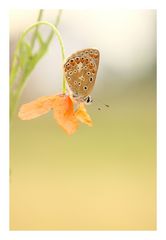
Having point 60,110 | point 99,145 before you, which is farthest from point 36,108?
point 99,145

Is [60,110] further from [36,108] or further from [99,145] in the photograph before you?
[99,145]

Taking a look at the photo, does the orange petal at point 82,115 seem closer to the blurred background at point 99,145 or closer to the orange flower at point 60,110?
the orange flower at point 60,110

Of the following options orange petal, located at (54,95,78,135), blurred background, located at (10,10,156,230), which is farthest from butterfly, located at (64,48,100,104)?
blurred background, located at (10,10,156,230)

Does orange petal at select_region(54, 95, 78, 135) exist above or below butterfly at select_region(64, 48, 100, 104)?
below

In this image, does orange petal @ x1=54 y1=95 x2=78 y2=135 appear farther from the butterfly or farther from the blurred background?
the blurred background

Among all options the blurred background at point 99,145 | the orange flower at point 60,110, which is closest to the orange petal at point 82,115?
the orange flower at point 60,110
